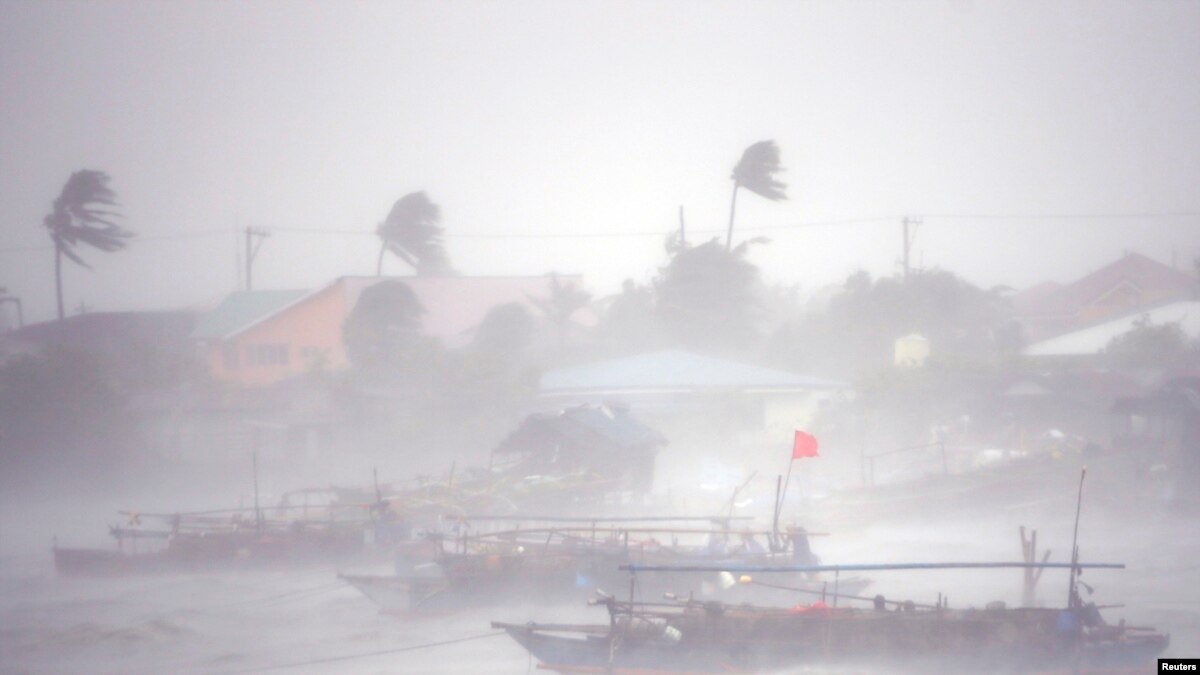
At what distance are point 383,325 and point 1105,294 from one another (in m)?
26.5

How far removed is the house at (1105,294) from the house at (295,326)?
21.6 metres

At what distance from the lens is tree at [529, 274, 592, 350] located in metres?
40.4

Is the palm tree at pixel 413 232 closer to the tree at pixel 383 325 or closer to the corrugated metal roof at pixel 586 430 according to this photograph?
the tree at pixel 383 325

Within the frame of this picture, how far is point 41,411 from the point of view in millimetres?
28016

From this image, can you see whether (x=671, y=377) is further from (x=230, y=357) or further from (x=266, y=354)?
(x=230, y=357)

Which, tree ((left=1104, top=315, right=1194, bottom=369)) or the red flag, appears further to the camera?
tree ((left=1104, top=315, right=1194, bottom=369))

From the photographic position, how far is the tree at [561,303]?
133 feet

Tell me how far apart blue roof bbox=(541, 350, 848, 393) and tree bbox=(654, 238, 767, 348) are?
22.6 feet

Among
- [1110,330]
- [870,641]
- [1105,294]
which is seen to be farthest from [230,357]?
[1105,294]

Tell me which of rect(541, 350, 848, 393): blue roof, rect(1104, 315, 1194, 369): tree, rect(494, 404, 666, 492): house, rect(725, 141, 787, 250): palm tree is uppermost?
rect(725, 141, 787, 250): palm tree

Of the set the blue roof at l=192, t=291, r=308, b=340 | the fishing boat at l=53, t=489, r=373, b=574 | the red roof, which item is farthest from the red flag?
the red roof

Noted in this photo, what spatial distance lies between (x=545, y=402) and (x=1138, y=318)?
701 inches

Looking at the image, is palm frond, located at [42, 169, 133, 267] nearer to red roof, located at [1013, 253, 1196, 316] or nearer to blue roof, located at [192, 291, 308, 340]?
blue roof, located at [192, 291, 308, 340]

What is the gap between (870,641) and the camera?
11.1m
